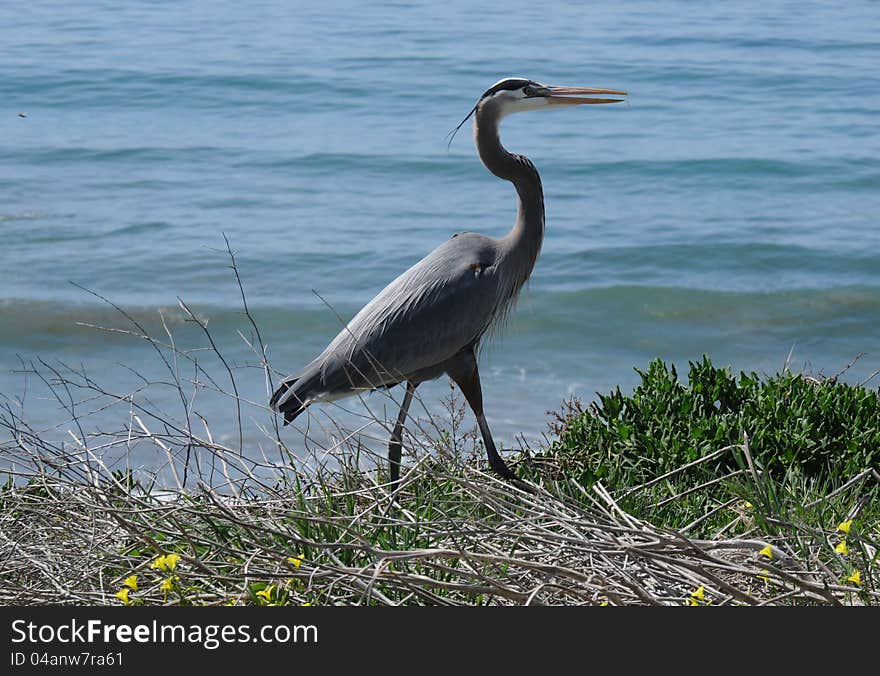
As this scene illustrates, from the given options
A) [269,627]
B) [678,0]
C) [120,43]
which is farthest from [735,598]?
[678,0]

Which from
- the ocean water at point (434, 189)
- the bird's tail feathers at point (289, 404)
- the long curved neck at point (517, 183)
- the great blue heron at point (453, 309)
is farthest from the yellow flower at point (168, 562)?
the long curved neck at point (517, 183)

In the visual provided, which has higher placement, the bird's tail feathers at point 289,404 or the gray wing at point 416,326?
the gray wing at point 416,326

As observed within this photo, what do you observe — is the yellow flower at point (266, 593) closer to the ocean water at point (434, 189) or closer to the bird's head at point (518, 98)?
the ocean water at point (434, 189)

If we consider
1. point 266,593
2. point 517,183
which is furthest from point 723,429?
point 266,593

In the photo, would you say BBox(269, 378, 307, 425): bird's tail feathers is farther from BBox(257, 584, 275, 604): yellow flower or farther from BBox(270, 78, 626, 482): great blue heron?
BBox(257, 584, 275, 604): yellow flower

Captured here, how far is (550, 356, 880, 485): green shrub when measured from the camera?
4.50 meters

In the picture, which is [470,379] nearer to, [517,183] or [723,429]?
[517,183]

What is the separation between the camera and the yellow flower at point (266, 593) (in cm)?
287

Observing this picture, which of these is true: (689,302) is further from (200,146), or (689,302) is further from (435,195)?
(200,146)

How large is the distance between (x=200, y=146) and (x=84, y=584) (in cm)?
1438

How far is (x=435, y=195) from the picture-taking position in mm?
14672

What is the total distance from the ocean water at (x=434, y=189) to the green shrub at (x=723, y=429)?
883mm

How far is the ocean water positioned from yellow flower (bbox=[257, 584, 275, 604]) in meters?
1.07

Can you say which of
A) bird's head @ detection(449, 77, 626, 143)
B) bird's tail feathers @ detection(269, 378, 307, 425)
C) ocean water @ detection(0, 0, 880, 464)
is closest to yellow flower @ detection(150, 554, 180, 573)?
ocean water @ detection(0, 0, 880, 464)
